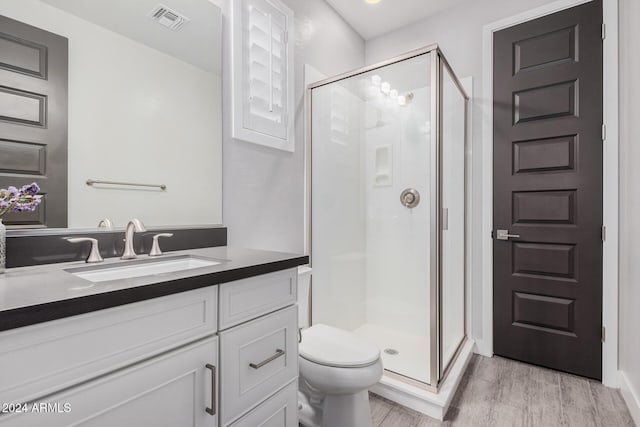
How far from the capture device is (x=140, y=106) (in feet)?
4.18

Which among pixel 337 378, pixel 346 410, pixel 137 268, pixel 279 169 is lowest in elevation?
pixel 346 410

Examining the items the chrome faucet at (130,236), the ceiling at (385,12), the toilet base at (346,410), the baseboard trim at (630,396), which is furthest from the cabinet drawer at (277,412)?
the ceiling at (385,12)

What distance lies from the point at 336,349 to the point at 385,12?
2.60 meters

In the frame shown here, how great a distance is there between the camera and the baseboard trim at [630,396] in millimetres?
1579

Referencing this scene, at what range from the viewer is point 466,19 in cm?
247

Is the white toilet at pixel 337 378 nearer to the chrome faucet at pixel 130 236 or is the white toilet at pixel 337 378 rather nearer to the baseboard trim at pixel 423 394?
the baseboard trim at pixel 423 394

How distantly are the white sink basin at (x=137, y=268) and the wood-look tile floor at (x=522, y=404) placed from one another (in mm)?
1253

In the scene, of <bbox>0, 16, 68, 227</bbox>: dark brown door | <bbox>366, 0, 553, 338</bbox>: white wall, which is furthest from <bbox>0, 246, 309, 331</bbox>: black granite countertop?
<bbox>366, 0, 553, 338</bbox>: white wall

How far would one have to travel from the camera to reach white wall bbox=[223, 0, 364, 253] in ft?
5.44

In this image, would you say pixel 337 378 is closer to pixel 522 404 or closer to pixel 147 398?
pixel 147 398

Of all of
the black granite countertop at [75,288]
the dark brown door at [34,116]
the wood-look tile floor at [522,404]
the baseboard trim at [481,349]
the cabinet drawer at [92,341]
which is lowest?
the wood-look tile floor at [522,404]

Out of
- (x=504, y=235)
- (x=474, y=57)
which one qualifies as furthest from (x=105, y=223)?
(x=474, y=57)

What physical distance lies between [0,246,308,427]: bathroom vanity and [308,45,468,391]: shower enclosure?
43.1 inches

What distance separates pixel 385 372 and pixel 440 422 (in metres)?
0.39
